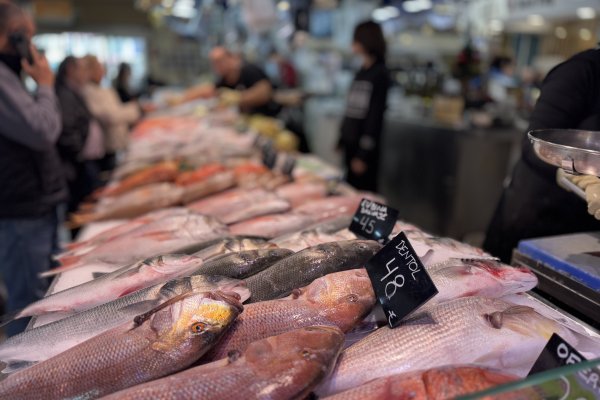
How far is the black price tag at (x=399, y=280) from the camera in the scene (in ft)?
4.33

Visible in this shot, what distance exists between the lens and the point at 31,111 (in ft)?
9.03

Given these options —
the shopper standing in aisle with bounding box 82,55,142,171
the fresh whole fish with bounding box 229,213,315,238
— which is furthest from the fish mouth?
the shopper standing in aisle with bounding box 82,55,142,171

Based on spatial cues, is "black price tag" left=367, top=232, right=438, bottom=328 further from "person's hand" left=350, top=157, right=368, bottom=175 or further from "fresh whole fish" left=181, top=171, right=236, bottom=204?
"person's hand" left=350, top=157, right=368, bottom=175

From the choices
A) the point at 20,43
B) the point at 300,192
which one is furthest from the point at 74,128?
the point at 300,192

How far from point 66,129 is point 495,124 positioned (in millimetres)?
4895

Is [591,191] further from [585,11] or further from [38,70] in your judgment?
[585,11]

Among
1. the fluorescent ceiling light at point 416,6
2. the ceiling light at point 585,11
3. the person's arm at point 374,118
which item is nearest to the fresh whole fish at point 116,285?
the person's arm at point 374,118

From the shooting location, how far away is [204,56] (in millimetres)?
18844

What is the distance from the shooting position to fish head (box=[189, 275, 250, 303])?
4.88 feet

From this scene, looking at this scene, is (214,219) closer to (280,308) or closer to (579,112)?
(280,308)

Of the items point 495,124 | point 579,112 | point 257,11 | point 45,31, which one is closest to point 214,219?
point 579,112

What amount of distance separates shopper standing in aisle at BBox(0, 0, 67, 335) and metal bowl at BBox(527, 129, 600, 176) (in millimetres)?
2684

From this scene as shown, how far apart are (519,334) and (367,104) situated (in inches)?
163

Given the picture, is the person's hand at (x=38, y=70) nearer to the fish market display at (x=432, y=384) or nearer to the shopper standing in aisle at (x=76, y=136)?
the shopper standing in aisle at (x=76, y=136)
